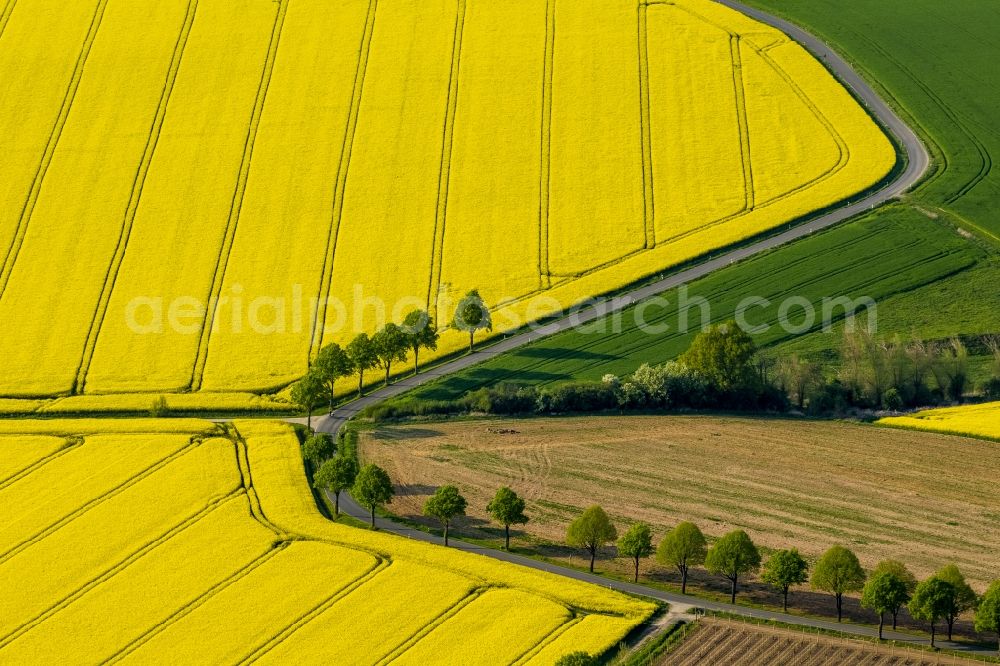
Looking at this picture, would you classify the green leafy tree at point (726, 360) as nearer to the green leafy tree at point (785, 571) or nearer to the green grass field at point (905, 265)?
the green grass field at point (905, 265)

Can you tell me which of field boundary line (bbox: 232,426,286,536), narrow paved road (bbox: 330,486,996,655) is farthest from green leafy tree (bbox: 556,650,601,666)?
field boundary line (bbox: 232,426,286,536)

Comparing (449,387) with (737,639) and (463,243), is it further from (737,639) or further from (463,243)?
(737,639)

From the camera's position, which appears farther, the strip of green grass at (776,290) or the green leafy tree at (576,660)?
the strip of green grass at (776,290)

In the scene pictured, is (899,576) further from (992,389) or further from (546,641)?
(992,389)

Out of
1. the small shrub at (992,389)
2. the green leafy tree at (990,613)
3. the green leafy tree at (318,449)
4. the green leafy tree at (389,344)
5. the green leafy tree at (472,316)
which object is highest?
the green leafy tree at (472,316)

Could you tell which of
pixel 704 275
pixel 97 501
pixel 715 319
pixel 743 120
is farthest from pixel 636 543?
pixel 743 120

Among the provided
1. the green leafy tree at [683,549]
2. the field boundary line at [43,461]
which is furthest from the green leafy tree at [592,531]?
the field boundary line at [43,461]
